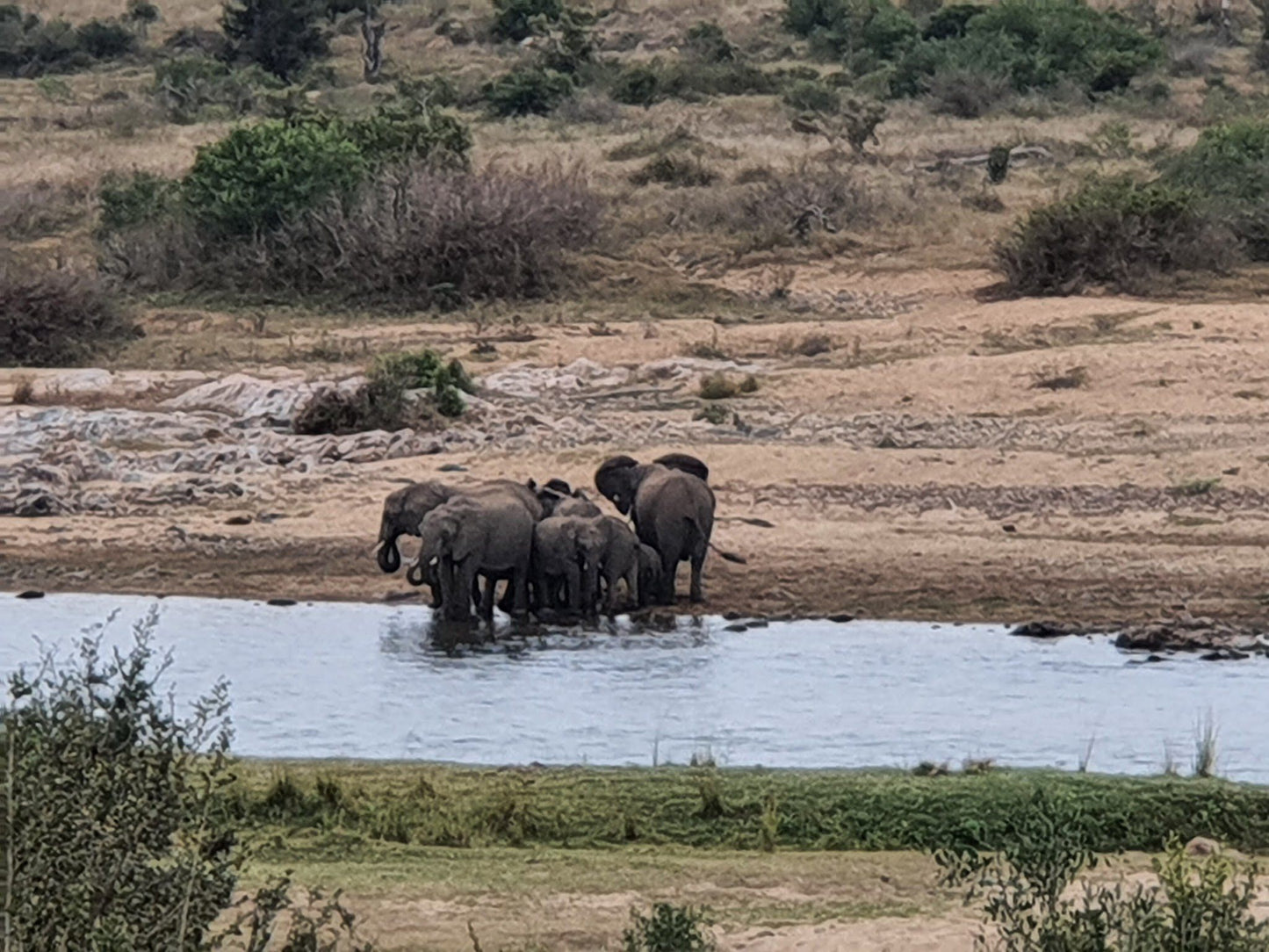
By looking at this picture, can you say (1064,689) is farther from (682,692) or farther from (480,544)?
(480,544)

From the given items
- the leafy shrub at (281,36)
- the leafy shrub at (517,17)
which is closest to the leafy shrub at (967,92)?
the leafy shrub at (517,17)

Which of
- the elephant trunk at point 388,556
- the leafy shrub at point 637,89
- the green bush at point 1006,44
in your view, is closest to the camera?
the elephant trunk at point 388,556

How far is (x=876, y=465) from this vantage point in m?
17.6

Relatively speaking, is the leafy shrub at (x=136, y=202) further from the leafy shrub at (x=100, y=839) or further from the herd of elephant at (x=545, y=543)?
the leafy shrub at (x=100, y=839)

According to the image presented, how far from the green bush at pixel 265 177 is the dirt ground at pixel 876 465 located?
2.66 meters

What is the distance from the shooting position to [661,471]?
15.6 meters

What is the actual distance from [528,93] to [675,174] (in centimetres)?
1093

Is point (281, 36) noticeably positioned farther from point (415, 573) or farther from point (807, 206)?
point (415, 573)

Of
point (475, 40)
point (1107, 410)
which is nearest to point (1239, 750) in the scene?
point (1107, 410)

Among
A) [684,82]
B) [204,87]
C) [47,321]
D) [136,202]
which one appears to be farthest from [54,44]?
[47,321]

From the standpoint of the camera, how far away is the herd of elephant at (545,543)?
14.6 meters

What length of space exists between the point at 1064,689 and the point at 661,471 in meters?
3.57

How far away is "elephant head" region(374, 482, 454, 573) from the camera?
15273 mm

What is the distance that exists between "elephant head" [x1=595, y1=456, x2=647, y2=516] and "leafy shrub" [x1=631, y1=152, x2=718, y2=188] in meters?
15.2
